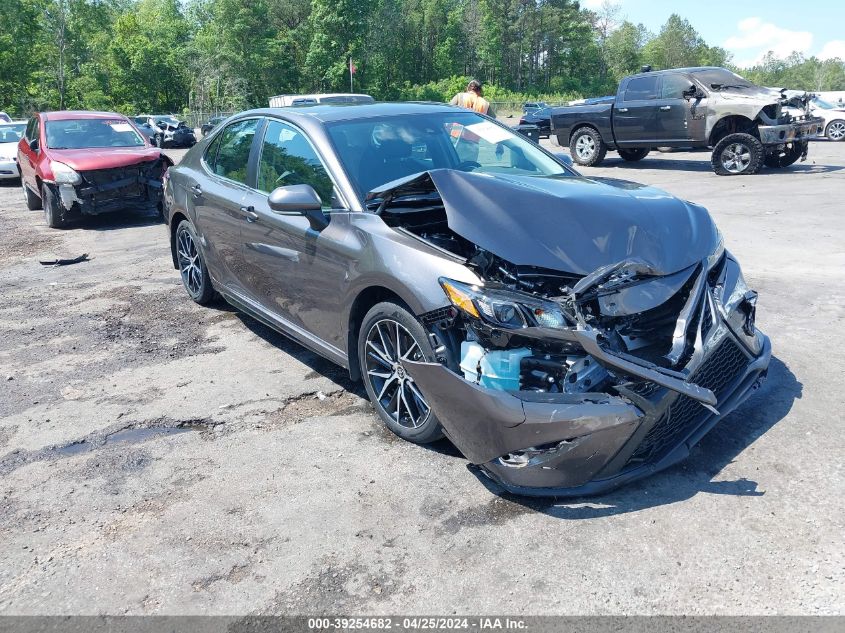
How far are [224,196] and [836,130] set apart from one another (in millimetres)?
23463

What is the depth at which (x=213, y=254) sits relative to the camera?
18.6 feet

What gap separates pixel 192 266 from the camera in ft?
21.1

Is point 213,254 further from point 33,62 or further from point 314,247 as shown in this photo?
point 33,62

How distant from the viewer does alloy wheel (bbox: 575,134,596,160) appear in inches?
654

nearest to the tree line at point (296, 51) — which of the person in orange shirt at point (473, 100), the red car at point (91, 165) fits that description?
the red car at point (91, 165)

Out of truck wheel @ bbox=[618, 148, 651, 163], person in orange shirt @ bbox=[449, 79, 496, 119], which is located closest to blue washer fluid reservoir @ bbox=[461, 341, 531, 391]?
person in orange shirt @ bbox=[449, 79, 496, 119]

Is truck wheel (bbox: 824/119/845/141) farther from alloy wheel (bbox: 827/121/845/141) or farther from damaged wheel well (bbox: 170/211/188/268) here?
damaged wheel well (bbox: 170/211/188/268)

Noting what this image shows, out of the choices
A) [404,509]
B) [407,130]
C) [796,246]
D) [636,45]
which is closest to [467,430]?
[404,509]

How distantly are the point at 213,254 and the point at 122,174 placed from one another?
6057 millimetres

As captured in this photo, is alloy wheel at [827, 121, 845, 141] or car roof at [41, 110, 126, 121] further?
alloy wheel at [827, 121, 845, 141]

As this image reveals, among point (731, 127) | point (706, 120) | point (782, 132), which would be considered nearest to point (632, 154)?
point (706, 120)

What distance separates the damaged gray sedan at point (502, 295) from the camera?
9.66 feet

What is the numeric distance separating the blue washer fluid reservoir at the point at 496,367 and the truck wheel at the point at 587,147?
567 inches

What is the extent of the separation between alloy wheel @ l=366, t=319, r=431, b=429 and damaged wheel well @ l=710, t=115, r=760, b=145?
12203mm
